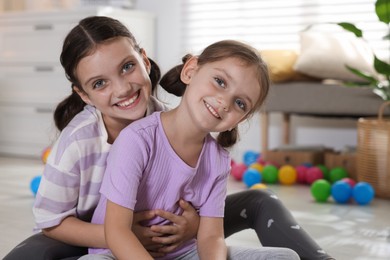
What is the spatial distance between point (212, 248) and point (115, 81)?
401 millimetres

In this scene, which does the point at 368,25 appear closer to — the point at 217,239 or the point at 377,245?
the point at 377,245

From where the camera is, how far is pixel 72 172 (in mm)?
1168

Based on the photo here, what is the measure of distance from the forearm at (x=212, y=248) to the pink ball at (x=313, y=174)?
1.65 metres

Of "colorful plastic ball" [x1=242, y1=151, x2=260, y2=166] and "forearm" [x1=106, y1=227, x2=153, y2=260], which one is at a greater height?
"forearm" [x1=106, y1=227, x2=153, y2=260]

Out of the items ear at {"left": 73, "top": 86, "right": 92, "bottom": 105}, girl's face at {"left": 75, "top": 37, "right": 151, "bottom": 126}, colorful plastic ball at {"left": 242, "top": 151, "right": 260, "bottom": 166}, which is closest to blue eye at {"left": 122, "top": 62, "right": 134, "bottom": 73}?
girl's face at {"left": 75, "top": 37, "right": 151, "bottom": 126}

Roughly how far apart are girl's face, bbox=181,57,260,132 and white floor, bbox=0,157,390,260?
0.69m

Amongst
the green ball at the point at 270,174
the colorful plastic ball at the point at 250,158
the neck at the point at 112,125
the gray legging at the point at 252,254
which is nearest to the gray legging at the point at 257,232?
the gray legging at the point at 252,254

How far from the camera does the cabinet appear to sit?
3594mm

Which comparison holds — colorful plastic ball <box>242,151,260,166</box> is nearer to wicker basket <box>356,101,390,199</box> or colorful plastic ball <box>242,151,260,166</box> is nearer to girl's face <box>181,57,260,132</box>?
wicker basket <box>356,101,390,199</box>

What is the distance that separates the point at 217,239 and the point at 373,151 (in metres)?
1.47

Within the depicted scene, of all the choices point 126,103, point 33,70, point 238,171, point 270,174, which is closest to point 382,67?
point 270,174

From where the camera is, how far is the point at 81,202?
1.22 m

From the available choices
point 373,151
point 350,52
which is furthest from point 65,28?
point 373,151

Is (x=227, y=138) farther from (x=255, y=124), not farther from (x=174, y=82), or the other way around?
(x=255, y=124)
